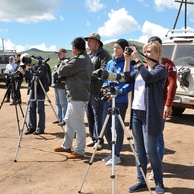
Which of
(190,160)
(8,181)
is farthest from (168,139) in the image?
(8,181)

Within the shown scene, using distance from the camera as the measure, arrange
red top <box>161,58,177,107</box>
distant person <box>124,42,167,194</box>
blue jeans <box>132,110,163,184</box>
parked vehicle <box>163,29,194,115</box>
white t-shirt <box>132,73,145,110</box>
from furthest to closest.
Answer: parked vehicle <box>163,29,194,115</box>
red top <box>161,58,177,107</box>
white t-shirt <box>132,73,145,110</box>
blue jeans <box>132,110,163,184</box>
distant person <box>124,42,167,194</box>

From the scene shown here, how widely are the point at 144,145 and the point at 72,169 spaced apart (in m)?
1.43

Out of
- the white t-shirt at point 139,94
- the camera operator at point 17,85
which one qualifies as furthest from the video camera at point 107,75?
the camera operator at point 17,85

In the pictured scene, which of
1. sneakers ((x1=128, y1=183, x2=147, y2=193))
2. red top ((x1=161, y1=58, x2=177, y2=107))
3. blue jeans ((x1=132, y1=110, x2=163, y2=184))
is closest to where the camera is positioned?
blue jeans ((x1=132, y1=110, x2=163, y2=184))

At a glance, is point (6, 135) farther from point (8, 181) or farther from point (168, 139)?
point (168, 139)

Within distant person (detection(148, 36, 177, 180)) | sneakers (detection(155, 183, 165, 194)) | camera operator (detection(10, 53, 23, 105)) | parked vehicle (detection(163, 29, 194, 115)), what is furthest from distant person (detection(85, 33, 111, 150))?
parked vehicle (detection(163, 29, 194, 115))

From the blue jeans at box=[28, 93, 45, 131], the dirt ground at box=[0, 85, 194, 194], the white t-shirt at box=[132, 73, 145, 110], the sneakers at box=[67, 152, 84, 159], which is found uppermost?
the white t-shirt at box=[132, 73, 145, 110]

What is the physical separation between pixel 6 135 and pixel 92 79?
106 inches

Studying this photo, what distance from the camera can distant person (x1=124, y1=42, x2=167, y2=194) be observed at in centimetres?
375

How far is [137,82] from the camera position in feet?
13.3

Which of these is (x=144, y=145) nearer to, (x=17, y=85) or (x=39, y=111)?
(x=39, y=111)

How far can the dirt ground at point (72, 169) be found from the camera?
168 inches

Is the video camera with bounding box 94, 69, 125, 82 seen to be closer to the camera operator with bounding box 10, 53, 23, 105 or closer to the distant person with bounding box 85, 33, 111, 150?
the distant person with bounding box 85, 33, 111, 150

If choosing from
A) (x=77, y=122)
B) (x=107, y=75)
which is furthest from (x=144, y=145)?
(x=77, y=122)
